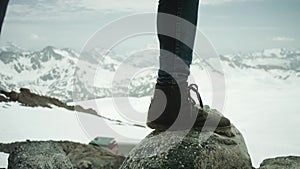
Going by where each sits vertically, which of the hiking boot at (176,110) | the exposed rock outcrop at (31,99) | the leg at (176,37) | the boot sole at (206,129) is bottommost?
the exposed rock outcrop at (31,99)

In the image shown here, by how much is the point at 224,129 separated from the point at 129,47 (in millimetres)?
663

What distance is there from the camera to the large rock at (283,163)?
1212 millimetres

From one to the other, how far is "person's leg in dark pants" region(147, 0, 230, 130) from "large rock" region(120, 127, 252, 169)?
10 cm

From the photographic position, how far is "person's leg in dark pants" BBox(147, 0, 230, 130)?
0.86m

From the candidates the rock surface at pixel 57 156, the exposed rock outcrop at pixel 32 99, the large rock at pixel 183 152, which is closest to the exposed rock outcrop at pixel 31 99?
the exposed rock outcrop at pixel 32 99

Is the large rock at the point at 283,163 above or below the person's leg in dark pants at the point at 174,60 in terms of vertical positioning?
below

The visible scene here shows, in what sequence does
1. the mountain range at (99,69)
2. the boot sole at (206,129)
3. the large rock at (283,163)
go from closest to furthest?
1. the boot sole at (206,129)
2. the large rock at (283,163)
3. the mountain range at (99,69)

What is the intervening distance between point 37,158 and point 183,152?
60 cm

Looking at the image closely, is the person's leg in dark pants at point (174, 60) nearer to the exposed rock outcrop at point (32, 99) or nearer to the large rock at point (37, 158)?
the large rock at point (37, 158)

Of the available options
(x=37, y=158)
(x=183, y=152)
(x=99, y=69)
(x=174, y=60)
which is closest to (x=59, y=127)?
(x=99, y=69)

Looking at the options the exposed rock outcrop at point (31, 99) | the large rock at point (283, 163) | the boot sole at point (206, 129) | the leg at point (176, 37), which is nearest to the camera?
the leg at point (176, 37)

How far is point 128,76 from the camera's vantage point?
1595mm

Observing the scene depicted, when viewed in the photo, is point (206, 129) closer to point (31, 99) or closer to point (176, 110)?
point (176, 110)

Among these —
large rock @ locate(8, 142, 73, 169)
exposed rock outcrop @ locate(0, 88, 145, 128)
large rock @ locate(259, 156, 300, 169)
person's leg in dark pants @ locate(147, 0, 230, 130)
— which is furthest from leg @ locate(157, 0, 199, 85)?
exposed rock outcrop @ locate(0, 88, 145, 128)
